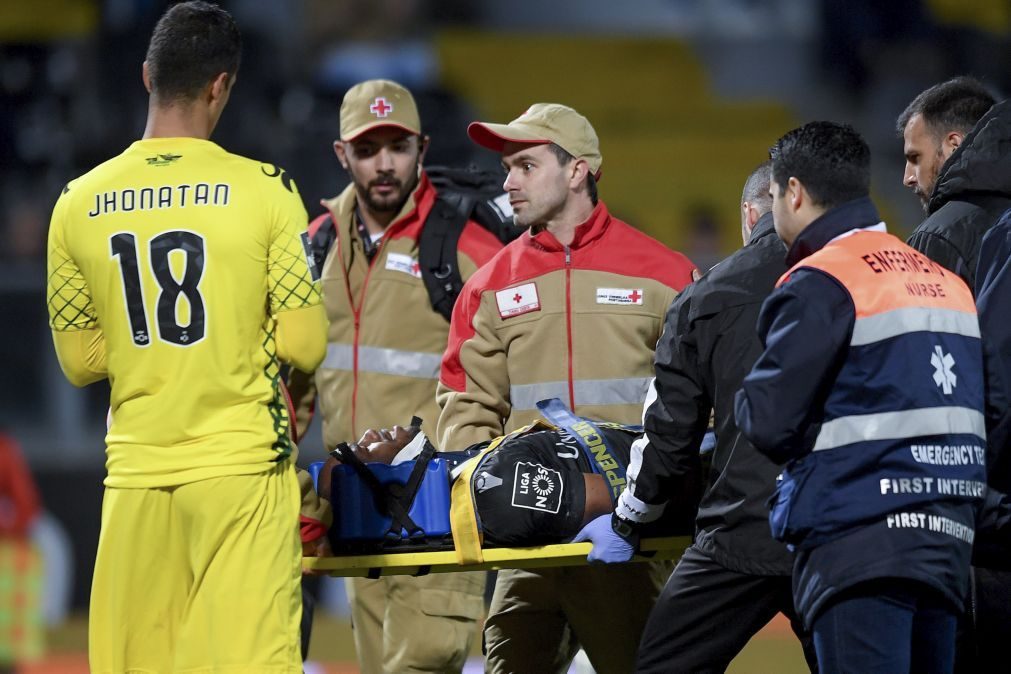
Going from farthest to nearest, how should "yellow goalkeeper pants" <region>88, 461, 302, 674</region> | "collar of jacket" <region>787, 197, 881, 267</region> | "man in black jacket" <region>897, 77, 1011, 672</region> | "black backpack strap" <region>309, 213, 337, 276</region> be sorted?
"black backpack strap" <region>309, 213, 337, 276</region> < "man in black jacket" <region>897, 77, 1011, 672</region> < "yellow goalkeeper pants" <region>88, 461, 302, 674</region> < "collar of jacket" <region>787, 197, 881, 267</region>

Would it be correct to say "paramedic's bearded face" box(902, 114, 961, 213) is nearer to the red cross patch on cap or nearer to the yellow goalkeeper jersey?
the red cross patch on cap

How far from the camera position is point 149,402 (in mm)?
3617

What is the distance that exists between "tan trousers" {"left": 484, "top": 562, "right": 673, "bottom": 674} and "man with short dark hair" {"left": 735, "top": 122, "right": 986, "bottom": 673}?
136 cm

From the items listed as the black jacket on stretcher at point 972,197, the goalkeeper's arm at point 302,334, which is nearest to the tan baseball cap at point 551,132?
the black jacket on stretcher at point 972,197

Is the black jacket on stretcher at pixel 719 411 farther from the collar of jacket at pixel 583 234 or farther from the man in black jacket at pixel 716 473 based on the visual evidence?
the collar of jacket at pixel 583 234

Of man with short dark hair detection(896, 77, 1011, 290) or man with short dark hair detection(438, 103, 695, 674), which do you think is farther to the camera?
man with short dark hair detection(438, 103, 695, 674)

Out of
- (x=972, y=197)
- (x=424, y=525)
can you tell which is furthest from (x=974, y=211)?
(x=424, y=525)

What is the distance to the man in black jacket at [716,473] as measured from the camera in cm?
377

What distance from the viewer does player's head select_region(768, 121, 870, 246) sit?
3.48 m

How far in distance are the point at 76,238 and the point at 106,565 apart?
2.58 ft

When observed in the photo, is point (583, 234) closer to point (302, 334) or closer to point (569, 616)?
point (569, 616)

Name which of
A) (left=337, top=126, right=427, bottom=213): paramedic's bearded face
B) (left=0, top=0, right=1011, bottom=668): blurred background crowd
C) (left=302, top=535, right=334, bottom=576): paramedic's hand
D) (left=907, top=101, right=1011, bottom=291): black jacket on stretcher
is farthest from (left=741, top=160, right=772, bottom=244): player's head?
(left=0, top=0, right=1011, bottom=668): blurred background crowd

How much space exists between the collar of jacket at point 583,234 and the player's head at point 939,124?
98cm

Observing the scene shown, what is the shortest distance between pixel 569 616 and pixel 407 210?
5.38 feet
